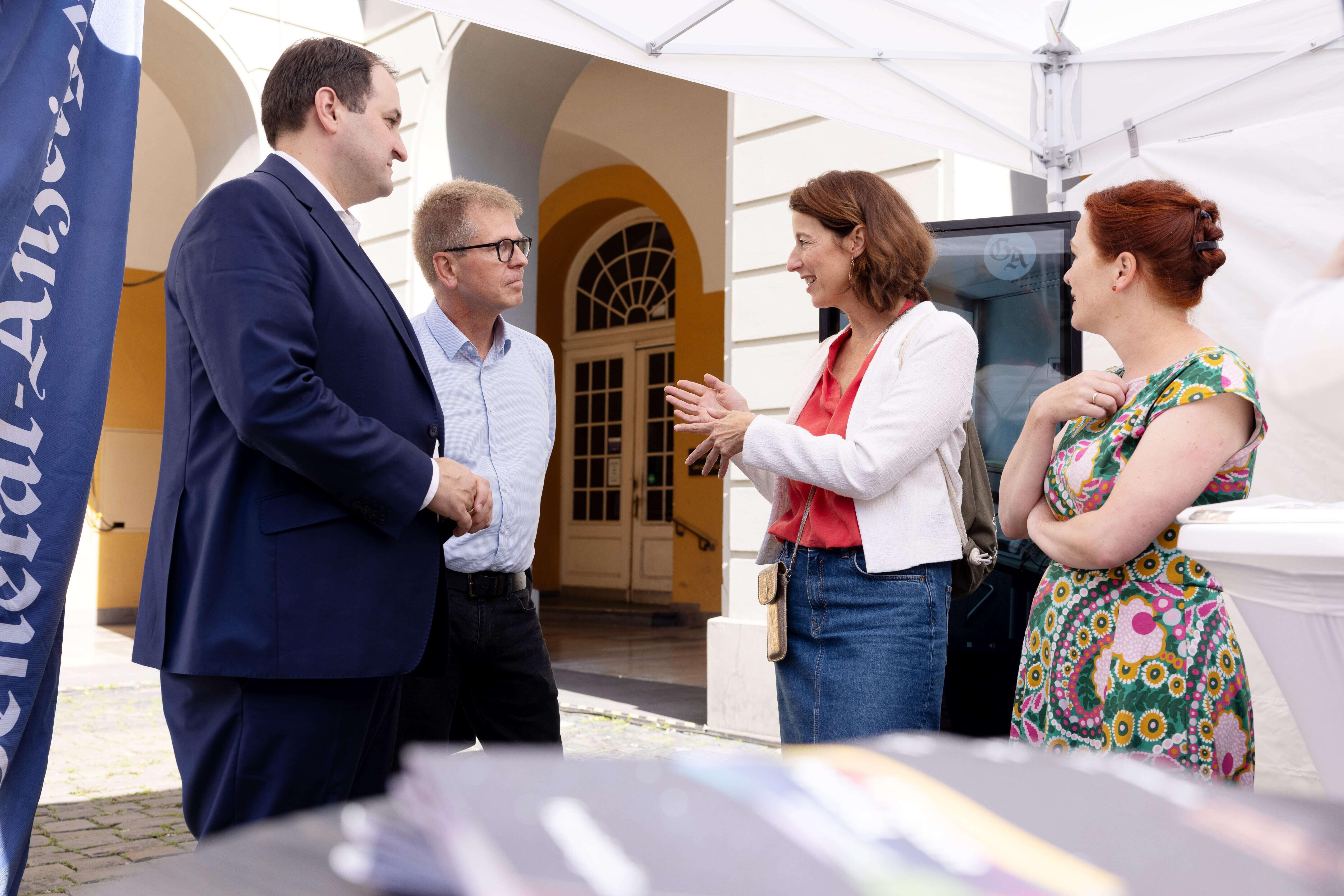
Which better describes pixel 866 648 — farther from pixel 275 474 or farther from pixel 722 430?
pixel 275 474

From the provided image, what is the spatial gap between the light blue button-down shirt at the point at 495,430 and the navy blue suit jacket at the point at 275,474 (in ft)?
2.17

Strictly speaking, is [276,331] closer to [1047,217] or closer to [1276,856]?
[1276,856]

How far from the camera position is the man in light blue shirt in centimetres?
242

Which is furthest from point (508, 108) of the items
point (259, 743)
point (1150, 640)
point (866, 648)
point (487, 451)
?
point (1150, 640)

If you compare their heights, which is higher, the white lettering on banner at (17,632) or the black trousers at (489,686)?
the white lettering on banner at (17,632)

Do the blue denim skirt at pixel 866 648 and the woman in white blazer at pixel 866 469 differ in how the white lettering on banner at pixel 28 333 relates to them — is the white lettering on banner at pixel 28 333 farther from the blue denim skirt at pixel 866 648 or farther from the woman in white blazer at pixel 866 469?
the blue denim skirt at pixel 866 648

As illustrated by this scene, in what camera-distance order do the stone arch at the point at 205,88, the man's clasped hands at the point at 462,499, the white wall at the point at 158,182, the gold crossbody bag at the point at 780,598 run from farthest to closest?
the white wall at the point at 158,182, the stone arch at the point at 205,88, the gold crossbody bag at the point at 780,598, the man's clasped hands at the point at 462,499

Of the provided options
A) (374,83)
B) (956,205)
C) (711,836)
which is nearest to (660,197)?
(956,205)

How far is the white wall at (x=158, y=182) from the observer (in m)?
10.2

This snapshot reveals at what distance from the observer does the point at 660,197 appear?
453 inches

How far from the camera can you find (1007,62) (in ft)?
12.8

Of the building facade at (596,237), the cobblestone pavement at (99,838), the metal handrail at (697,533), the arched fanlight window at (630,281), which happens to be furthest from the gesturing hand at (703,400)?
the arched fanlight window at (630,281)

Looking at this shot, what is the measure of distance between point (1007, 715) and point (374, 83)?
10.8ft

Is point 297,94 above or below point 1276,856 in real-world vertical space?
above
